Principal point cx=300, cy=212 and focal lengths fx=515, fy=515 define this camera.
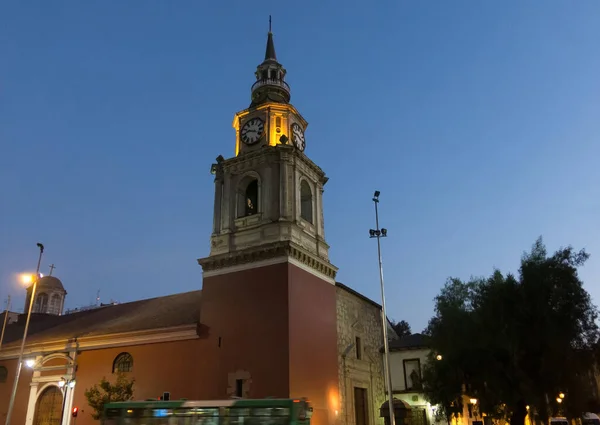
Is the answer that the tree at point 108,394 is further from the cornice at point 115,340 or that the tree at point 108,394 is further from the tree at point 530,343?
the tree at point 530,343

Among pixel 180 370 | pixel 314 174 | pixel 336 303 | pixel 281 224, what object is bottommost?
pixel 180 370

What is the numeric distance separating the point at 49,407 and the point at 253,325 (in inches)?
625

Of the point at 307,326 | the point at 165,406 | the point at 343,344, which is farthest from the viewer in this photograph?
the point at 343,344

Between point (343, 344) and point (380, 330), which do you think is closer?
point (343, 344)

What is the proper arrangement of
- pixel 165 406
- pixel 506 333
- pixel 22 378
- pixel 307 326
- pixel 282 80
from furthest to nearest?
pixel 282 80, pixel 22 378, pixel 307 326, pixel 506 333, pixel 165 406

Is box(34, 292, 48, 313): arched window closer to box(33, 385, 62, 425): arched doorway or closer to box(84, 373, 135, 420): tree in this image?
box(33, 385, 62, 425): arched doorway

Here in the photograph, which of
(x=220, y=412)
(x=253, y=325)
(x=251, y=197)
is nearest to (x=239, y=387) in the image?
(x=253, y=325)

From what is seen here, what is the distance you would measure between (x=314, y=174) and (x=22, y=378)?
2404 centimetres

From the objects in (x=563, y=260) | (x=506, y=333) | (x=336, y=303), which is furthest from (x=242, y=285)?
(x=563, y=260)

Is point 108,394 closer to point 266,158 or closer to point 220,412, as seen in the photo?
point 220,412

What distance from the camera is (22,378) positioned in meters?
34.8

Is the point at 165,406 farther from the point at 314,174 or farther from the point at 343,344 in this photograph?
the point at 314,174

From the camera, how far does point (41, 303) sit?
58.5m

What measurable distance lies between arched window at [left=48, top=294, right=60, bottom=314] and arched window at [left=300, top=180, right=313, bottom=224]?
3911cm
